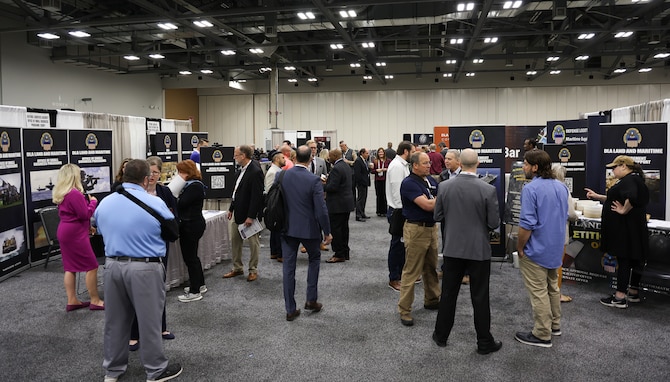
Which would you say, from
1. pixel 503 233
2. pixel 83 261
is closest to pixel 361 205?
pixel 503 233

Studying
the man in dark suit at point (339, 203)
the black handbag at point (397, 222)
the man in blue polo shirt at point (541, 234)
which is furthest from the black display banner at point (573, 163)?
the man in blue polo shirt at point (541, 234)

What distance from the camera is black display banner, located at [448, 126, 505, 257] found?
6.02m

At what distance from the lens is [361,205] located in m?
9.68

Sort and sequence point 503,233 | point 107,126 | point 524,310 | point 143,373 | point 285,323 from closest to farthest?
1. point 143,373
2. point 285,323
3. point 524,310
4. point 503,233
5. point 107,126

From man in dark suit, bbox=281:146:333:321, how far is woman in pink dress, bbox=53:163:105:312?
1957 millimetres

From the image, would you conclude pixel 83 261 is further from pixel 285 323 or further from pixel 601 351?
pixel 601 351

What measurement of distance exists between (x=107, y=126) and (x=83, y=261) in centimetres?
531

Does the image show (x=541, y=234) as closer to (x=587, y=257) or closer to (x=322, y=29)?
(x=587, y=257)

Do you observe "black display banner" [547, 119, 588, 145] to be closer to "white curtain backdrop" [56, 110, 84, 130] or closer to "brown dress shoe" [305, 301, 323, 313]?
"brown dress shoe" [305, 301, 323, 313]

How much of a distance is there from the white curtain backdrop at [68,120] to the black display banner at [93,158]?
69 centimetres

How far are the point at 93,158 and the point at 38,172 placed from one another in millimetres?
932

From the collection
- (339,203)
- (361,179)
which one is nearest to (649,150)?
(339,203)

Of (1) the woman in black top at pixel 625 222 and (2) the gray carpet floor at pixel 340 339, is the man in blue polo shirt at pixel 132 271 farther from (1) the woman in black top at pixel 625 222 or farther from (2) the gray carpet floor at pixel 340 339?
(1) the woman in black top at pixel 625 222

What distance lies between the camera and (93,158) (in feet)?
23.3
